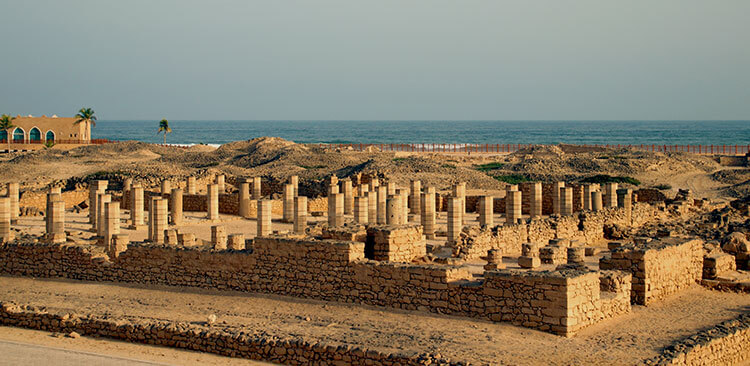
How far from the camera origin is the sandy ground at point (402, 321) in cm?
1130

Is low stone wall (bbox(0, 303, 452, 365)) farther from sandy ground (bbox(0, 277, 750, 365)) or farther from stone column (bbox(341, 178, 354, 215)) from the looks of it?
stone column (bbox(341, 178, 354, 215))

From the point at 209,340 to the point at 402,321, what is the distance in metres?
2.77

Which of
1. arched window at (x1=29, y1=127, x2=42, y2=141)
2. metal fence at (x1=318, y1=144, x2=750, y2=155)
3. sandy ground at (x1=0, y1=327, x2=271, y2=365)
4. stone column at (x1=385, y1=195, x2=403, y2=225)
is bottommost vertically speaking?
sandy ground at (x1=0, y1=327, x2=271, y2=365)

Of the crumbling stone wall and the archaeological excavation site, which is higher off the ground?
the crumbling stone wall

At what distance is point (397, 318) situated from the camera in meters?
13.0

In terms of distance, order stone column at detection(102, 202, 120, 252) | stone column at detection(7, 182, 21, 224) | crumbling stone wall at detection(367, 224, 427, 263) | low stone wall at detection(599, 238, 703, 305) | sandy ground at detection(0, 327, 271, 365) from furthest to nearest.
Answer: stone column at detection(7, 182, 21, 224) < stone column at detection(102, 202, 120, 252) < low stone wall at detection(599, 238, 703, 305) < crumbling stone wall at detection(367, 224, 427, 263) < sandy ground at detection(0, 327, 271, 365)

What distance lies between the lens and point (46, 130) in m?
74.3

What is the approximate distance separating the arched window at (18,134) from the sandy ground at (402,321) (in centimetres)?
6122

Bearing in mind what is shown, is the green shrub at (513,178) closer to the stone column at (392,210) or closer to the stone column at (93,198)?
the stone column at (93,198)

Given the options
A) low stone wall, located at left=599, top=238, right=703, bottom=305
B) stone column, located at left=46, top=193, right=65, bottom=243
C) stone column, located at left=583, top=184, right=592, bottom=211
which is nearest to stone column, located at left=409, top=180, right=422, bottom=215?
stone column, located at left=583, top=184, right=592, bottom=211

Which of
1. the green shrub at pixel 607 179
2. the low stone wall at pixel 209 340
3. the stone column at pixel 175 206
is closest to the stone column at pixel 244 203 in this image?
the stone column at pixel 175 206

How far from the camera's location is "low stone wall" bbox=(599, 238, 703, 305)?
14.5 meters

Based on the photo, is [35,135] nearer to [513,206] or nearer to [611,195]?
[611,195]

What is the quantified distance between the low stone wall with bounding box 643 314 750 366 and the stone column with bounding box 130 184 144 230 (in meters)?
16.6
